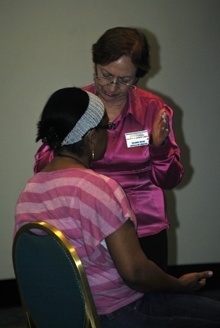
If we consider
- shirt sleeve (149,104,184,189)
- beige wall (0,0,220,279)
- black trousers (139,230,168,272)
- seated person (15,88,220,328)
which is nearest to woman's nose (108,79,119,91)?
shirt sleeve (149,104,184,189)

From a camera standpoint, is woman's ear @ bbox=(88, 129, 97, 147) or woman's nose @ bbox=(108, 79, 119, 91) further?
woman's nose @ bbox=(108, 79, 119, 91)

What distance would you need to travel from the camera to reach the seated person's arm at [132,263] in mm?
1250

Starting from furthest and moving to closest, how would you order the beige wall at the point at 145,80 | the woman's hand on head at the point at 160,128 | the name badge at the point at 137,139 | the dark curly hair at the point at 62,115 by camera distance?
the beige wall at the point at 145,80
the name badge at the point at 137,139
the woman's hand on head at the point at 160,128
the dark curly hair at the point at 62,115

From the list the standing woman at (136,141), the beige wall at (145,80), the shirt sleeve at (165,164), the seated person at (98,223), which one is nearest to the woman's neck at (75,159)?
the seated person at (98,223)

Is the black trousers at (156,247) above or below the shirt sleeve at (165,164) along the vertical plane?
below

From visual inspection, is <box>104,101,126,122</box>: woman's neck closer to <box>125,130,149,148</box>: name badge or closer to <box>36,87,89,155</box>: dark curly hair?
<box>125,130,149,148</box>: name badge

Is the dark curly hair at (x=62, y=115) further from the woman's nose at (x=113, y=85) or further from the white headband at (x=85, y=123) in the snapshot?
the woman's nose at (x=113, y=85)

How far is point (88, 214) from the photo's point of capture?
1.25 metres

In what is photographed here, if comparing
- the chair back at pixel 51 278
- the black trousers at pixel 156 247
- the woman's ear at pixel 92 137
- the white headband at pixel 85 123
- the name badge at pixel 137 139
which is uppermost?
the white headband at pixel 85 123

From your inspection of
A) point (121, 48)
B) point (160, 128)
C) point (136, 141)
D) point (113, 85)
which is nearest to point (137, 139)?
point (136, 141)

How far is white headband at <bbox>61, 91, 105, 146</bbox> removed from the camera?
1.38 meters

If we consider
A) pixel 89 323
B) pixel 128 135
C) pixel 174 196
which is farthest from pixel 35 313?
pixel 174 196

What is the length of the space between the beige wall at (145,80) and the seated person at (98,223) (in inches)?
73.0

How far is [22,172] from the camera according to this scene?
3275mm
